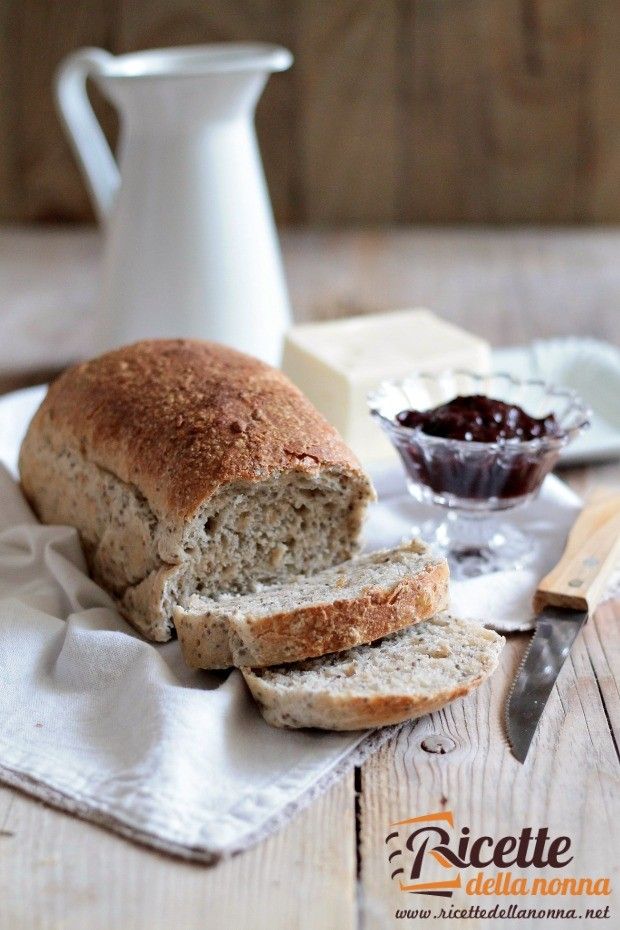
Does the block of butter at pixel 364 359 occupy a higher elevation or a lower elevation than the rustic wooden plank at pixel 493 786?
lower

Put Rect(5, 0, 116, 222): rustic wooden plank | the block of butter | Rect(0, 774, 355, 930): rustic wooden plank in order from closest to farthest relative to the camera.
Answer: Rect(0, 774, 355, 930): rustic wooden plank < the block of butter < Rect(5, 0, 116, 222): rustic wooden plank

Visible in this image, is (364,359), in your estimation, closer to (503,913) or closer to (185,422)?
(185,422)

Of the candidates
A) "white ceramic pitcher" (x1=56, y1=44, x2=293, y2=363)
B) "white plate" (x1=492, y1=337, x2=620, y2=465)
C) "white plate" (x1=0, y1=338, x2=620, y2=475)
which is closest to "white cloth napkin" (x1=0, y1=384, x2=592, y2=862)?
"white plate" (x1=0, y1=338, x2=620, y2=475)

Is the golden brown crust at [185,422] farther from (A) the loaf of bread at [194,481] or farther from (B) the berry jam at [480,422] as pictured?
(B) the berry jam at [480,422]

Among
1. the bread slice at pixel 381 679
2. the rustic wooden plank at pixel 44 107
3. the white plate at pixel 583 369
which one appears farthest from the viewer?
the rustic wooden plank at pixel 44 107

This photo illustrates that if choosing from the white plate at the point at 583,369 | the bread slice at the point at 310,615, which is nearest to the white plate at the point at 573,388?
the white plate at the point at 583,369

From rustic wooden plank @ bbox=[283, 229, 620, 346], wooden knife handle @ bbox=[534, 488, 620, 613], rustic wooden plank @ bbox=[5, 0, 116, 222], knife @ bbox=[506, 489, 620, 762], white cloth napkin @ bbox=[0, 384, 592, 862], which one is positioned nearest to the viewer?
white cloth napkin @ bbox=[0, 384, 592, 862]

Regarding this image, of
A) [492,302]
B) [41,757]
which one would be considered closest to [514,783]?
[41,757]

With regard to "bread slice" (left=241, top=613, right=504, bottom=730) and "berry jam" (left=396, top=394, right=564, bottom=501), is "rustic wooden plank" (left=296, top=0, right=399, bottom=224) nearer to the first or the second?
"berry jam" (left=396, top=394, right=564, bottom=501)

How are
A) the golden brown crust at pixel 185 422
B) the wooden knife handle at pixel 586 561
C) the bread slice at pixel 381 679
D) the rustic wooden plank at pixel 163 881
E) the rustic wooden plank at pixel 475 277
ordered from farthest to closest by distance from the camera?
the rustic wooden plank at pixel 475 277 < the wooden knife handle at pixel 586 561 < the golden brown crust at pixel 185 422 < the bread slice at pixel 381 679 < the rustic wooden plank at pixel 163 881
